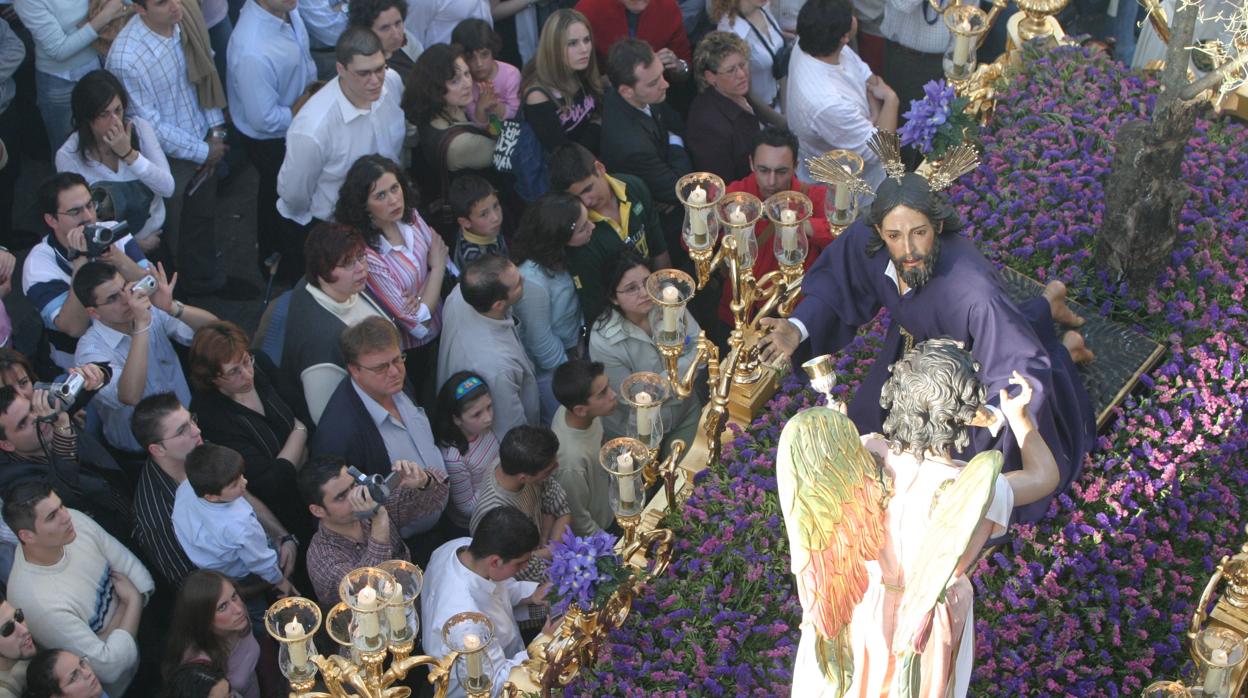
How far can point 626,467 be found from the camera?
17.5 feet

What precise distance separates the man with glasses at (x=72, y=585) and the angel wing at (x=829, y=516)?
110 inches

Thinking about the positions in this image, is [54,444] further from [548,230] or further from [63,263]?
[548,230]

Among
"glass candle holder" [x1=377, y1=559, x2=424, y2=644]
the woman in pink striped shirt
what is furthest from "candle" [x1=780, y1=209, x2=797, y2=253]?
"glass candle holder" [x1=377, y1=559, x2=424, y2=644]

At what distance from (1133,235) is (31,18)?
536 cm

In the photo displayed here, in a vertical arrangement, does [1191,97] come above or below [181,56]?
above

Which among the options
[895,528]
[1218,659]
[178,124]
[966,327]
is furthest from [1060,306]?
[178,124]

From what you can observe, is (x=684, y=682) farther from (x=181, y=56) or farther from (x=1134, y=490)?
(x=181, y=56)

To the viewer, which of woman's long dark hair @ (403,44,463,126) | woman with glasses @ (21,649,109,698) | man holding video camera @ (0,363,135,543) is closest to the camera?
woman with glasses @ (21,649,109,698)

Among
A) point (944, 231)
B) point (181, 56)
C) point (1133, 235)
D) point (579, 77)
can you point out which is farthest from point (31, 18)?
point (1133, 235)

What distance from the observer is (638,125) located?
8094 mm

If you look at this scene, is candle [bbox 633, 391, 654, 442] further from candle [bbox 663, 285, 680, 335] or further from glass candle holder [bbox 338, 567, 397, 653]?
glass candle holder [bbox 338, 567, 397, 653]

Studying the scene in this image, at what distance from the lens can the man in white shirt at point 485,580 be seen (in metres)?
5.76

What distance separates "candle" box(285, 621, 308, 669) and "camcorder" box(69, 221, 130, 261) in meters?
2.42

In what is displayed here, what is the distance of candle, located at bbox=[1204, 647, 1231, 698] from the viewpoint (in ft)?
16.6
